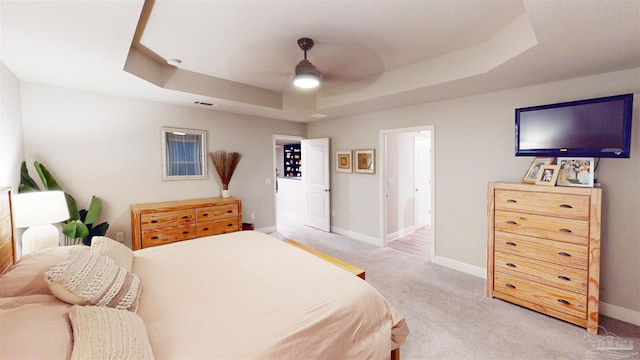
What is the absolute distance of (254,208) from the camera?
16.8 feet

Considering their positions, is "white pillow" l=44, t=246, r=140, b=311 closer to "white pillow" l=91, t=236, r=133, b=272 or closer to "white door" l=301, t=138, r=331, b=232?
"white pillow" l=91, t=236, r=133, b=272

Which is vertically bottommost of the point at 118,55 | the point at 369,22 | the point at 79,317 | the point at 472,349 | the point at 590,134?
the point at 472,349

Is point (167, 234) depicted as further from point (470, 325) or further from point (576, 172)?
point (576, 172)

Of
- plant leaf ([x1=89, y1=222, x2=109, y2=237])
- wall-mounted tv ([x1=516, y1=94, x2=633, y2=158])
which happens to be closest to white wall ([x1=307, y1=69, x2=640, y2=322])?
wall-mounted tv ([x1=516, y1=94, x2=633, y2=158])

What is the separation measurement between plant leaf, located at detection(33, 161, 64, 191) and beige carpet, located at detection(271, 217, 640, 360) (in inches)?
153

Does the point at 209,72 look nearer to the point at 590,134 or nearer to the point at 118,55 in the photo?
the point at 118,55

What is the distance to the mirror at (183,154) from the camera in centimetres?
405

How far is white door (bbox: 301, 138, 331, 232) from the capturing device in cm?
552

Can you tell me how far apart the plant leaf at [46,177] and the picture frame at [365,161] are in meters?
4.22

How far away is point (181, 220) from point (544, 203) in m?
4.31

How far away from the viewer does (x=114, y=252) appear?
179 cm

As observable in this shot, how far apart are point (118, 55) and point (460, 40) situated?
3.14 meters

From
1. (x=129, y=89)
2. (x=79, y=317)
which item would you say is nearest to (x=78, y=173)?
(x=129, y=89)

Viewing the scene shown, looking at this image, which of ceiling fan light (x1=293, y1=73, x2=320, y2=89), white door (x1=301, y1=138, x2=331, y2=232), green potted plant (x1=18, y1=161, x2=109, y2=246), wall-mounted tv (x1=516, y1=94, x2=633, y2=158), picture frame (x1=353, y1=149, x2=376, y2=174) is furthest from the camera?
white door (x1=301, y1=138, x2=331, y2=232)
